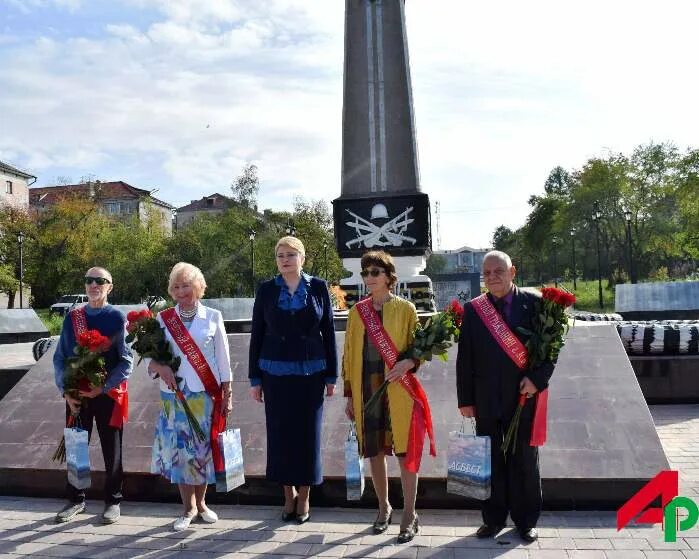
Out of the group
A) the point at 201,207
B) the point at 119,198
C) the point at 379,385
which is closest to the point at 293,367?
the point at 379,385

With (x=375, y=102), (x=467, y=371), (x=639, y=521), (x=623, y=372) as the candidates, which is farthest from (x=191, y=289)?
(x=375, y=102)

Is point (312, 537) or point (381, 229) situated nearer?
point (312, 537)

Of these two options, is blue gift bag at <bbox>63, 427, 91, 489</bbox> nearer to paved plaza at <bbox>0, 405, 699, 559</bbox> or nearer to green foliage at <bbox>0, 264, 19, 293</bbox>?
paved plaza at <bbox>0, 405, 699, 559</bbox>

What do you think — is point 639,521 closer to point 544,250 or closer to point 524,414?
point 524,414

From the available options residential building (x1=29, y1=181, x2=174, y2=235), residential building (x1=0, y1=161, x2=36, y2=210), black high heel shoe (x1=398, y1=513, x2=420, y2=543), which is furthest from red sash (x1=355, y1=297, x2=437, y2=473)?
residential building (x1=0, y1=161, x2=36, y2=210)

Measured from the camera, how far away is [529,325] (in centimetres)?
389

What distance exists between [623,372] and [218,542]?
3347 millimetres

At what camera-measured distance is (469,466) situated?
3793 millimetres

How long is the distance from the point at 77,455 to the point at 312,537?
1.64m

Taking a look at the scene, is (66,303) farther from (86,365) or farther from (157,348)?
(157,348)

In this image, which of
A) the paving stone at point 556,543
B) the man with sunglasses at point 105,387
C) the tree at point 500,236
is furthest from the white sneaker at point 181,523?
the tree at point 500,236

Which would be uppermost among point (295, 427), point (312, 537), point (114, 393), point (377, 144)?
point (377, 144)

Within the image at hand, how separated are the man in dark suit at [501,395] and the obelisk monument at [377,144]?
269 inches

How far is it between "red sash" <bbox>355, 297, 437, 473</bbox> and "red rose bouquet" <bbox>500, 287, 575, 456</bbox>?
48 cm
